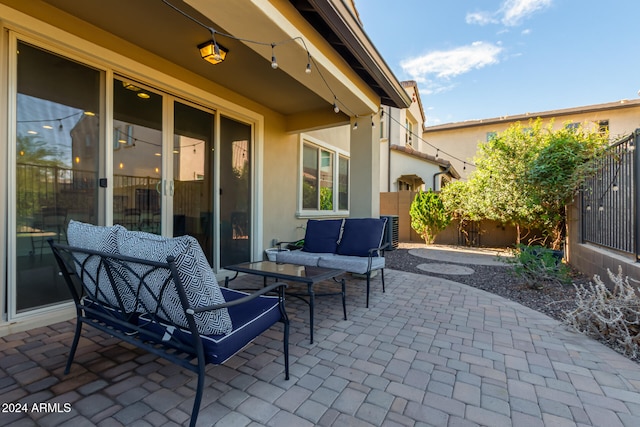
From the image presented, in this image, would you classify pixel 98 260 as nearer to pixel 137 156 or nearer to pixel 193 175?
pixel 137 156

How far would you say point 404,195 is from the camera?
9.46 m

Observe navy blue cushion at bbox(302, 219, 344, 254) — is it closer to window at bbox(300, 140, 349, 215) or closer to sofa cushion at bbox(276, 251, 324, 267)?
sofa cushion at bbox(276, 251, 324, 267)

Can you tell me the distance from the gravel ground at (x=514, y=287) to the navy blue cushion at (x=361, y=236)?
5.53 feet

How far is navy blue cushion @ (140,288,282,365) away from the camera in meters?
1.42

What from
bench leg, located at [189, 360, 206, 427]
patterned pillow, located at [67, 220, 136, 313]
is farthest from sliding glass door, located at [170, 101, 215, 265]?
bench leg, located at [189, 360, 206, 427]

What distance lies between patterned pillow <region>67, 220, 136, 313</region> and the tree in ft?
25.9

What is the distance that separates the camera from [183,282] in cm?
135

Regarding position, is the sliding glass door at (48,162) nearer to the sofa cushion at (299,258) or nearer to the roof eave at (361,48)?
the sofa cushion at (299,258)

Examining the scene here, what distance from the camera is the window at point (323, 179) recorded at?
611 cm

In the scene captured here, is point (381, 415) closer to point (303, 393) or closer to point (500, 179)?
point (303, 393)

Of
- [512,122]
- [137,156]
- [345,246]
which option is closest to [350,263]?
[345,246]

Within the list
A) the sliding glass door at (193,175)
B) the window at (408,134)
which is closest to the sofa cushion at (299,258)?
the sliding glass door at (193,175)

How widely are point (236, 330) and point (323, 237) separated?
2.88 meters

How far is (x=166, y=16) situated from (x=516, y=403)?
13.3 ft
